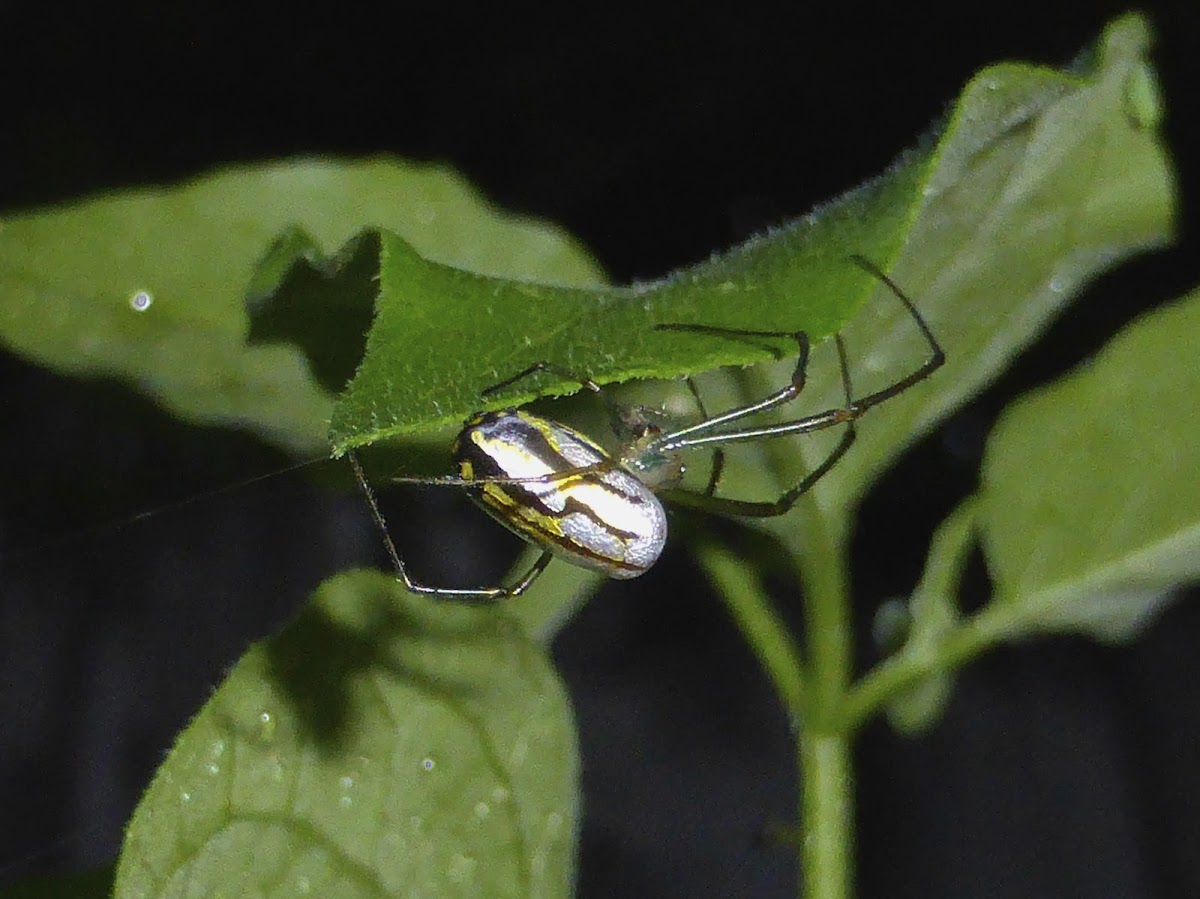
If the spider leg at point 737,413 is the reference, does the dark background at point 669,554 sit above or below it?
above

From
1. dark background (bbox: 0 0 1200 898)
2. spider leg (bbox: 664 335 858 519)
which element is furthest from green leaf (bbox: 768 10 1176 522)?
dark background (bbox: 0 0 1200 898)

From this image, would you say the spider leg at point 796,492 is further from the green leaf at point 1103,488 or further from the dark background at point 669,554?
the dark background at point 669,554

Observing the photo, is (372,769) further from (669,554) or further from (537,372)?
(669,554)

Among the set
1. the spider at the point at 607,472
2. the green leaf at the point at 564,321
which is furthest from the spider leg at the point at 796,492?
the green leaf at the point at 564,321

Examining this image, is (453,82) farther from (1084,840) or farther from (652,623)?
(1084,840)

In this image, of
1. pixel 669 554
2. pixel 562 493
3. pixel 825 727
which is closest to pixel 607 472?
pixel 562 493
